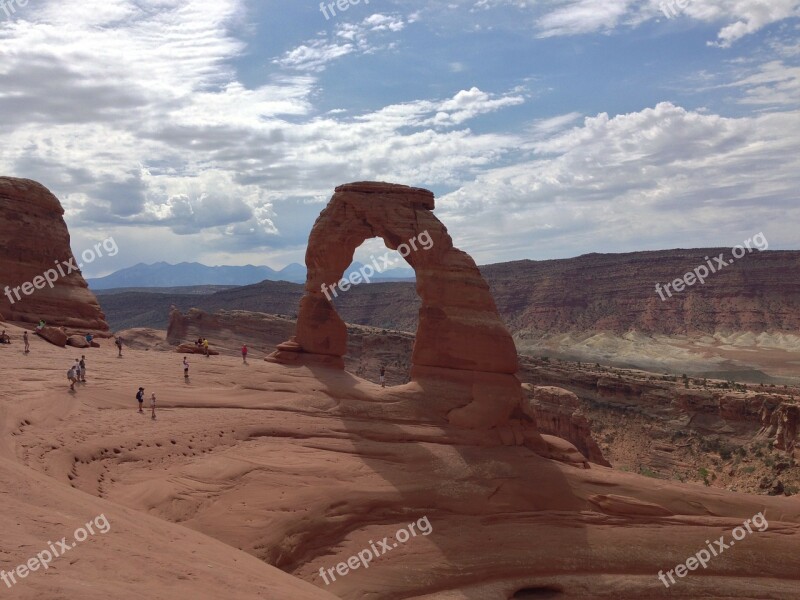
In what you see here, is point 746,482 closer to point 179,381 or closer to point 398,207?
point 398,207

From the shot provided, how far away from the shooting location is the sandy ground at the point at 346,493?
54.2ft

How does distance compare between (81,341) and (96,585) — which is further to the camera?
(81,341)

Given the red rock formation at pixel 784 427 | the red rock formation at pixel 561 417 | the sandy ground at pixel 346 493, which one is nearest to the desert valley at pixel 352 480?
the sandy ground at pixel 346 493

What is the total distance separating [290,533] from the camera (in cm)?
1727

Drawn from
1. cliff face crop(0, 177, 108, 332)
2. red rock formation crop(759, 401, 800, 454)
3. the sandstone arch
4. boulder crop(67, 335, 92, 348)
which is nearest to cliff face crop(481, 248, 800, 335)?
red rock formation crop(759, 401, 800, 454)

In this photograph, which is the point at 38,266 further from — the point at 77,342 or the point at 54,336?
the point at 54,336

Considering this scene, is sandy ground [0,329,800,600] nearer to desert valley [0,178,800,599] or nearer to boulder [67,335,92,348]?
desert valley [0,178,800,599]

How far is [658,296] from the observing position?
11631 centimetres

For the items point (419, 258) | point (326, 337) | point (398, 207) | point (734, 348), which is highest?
point (398, 207)

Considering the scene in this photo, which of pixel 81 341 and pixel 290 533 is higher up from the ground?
pixel 81 341

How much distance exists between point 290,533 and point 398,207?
12.9 metres

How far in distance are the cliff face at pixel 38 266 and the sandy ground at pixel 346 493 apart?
924cm

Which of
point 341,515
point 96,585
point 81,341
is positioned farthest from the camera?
point 81,341

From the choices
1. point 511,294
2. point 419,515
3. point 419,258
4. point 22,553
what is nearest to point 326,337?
point 419,258
